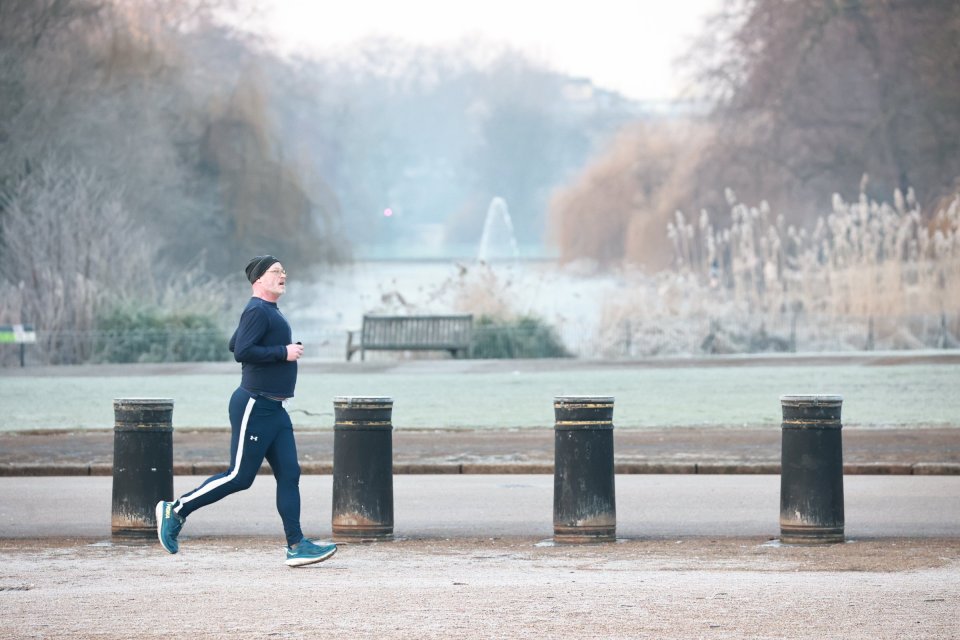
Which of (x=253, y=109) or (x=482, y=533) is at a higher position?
(x=253, y=109)

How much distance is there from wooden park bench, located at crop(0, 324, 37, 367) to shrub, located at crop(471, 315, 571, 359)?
28.7ft

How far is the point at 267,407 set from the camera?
34.4ft

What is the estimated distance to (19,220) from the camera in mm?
39469

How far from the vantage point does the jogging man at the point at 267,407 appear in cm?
1040

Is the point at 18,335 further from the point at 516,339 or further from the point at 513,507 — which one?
the point at 513,507

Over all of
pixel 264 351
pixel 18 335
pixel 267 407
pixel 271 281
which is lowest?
pixel 267 407

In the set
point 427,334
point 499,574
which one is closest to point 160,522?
point 499,574

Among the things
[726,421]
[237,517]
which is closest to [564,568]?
[237,517]

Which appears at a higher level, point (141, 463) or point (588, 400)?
point (588, 400)

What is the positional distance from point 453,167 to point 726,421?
11323 cm

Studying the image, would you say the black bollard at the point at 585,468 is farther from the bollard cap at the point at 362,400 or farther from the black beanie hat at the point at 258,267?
the black beanie hat at the point at 258,267

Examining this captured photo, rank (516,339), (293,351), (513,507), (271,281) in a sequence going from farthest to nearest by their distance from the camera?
(516,339) < (513,507) < (271,281) < (293,351)

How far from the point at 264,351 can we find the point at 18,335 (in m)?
24.0

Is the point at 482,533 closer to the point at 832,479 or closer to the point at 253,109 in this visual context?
the point at 832,479
